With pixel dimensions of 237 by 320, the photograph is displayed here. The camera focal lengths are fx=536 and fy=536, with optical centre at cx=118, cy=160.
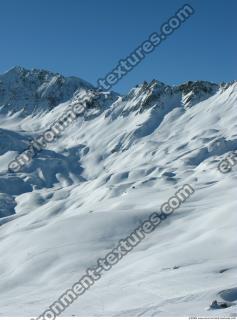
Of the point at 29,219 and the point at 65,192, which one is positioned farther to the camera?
the point at 65,192

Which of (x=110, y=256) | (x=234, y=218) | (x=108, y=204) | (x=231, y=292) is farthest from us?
(x=108, y=204)

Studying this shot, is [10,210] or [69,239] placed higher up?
[10,210]

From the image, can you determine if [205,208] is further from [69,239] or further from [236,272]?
[236,272]

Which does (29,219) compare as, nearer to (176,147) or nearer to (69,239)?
(69,239)

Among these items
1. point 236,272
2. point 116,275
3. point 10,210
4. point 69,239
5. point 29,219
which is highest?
point 10,210

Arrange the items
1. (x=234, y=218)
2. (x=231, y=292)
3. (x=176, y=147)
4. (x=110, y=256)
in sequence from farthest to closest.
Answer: (x=176, y=147)
(x=234, y=218)
(x=110, y=256)
(x=231, y=292)

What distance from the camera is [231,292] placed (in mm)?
27281

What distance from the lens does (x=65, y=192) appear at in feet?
570

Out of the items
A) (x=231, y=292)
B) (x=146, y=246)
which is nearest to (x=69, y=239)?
(x=146, y=246)

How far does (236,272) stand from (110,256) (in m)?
27.8

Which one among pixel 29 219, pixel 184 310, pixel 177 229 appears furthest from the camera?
pixel 29 219

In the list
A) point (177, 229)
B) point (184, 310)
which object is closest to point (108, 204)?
point (177, 229)

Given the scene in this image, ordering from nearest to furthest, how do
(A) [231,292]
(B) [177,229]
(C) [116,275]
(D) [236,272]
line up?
(A) [231,292] < (D) [236,272] < (C) [116,275] < (B) [177,229]

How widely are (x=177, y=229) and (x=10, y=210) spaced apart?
111706mm
